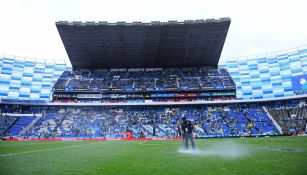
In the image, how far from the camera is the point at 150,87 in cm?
6662

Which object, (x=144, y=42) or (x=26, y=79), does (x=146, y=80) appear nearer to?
(x=144, y=42)

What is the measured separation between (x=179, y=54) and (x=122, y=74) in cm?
1792

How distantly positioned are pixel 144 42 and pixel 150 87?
43.4 ft

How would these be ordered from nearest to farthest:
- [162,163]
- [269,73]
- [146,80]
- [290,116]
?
[162,163] < [290,116] < [269,73] < [146,80]

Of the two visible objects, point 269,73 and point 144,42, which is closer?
point 144,42

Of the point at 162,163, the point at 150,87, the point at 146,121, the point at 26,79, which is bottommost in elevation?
the point at 162,163

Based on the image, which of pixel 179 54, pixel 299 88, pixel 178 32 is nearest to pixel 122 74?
pixel 179 54

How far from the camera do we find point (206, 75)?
70.8 m

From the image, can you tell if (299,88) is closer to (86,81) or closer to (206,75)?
(206,75)

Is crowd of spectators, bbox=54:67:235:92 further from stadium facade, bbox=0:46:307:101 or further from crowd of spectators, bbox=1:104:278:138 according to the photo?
crowd of spectators, bbox=1:104:278:138

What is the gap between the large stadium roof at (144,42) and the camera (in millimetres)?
54812

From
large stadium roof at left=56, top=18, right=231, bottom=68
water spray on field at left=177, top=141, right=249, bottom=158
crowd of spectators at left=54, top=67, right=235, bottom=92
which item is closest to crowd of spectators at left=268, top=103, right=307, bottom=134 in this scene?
crowd of spectators at left=54, top=67, right=235, bottom=92

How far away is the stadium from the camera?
54.2 meters

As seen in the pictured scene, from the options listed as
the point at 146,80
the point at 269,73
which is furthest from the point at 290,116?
the point at 146,80
